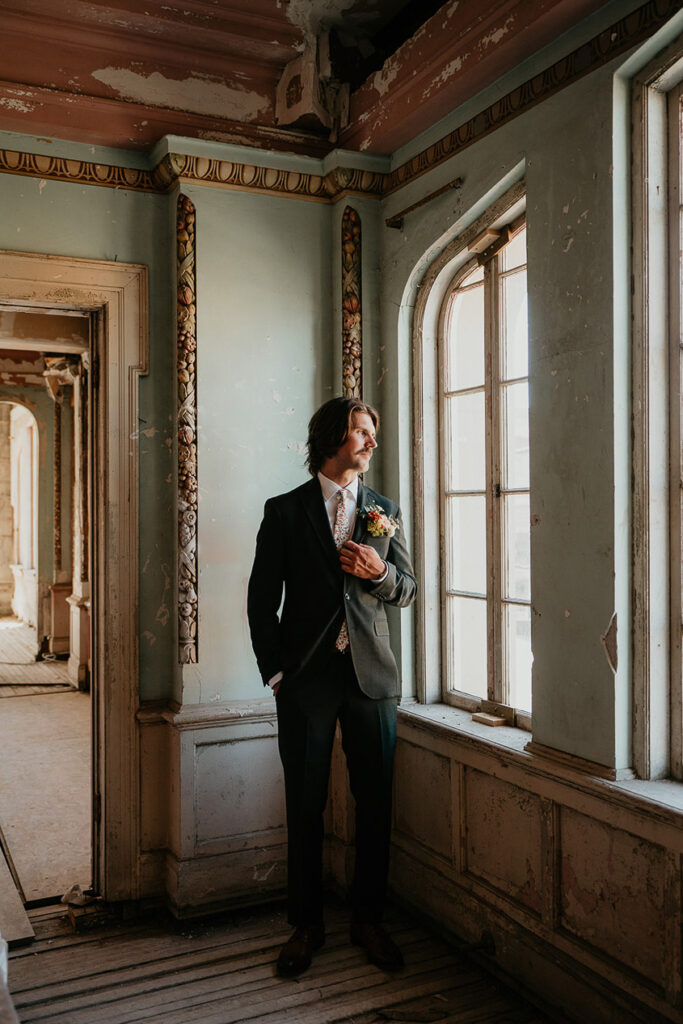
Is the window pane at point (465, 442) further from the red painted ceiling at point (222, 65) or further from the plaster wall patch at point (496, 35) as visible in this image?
the plaster wall patch at point (496, 35)

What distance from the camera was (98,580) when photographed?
3.62 meters

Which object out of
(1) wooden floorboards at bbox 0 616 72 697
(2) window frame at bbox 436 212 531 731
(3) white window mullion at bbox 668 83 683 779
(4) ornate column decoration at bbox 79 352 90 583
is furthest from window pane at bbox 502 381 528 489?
(1) wooden floorboards at bbox 0 616 72 697

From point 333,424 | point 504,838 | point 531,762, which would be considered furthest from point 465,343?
point 504,838

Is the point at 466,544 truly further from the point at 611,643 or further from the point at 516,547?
the point at 611,643

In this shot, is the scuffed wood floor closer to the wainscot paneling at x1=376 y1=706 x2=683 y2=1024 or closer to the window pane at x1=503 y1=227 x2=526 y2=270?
the wainscot paneling at x1=376 y1=706 x2=683 y2=1024

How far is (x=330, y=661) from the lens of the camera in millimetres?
3068

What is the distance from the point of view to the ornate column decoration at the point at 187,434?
3.53 m

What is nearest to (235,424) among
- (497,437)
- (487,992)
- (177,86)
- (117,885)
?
(497,437)

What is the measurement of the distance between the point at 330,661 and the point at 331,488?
2.07ft

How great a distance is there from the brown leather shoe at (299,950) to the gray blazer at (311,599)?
882 millimetres

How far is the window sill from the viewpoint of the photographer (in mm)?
2320

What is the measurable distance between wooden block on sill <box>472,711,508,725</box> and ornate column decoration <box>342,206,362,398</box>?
1.43 metres

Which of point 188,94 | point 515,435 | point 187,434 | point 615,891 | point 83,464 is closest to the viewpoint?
point 615,891

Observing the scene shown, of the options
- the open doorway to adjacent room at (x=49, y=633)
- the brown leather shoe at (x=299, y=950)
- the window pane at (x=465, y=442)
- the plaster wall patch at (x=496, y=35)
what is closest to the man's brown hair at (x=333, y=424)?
the window pane at (x=465, y=442)
